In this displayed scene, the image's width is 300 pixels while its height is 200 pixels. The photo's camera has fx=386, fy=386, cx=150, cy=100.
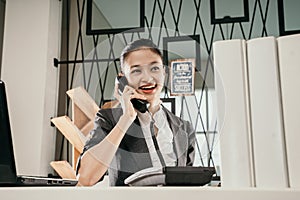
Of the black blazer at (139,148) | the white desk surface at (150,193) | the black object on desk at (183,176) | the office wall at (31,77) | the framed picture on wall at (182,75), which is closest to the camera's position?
the white desk surface at (150,193)

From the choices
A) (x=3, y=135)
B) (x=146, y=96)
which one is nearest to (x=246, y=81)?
(x=146, y=96)

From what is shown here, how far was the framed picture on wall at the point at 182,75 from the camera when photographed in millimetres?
739

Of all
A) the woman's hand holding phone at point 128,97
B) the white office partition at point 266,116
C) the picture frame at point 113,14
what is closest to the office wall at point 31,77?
the picture frame at point 113,14

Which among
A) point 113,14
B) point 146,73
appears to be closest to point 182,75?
point 146,73

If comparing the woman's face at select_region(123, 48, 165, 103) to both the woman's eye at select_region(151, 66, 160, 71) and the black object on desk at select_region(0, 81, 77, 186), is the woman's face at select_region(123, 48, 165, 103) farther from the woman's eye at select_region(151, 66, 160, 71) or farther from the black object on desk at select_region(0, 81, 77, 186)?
the black object on desk at select_region(0, 81, 77, 186)

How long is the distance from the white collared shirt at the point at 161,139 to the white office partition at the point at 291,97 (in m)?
0.41

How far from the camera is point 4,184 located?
0.63 meters

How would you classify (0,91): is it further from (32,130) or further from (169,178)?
(32,130)

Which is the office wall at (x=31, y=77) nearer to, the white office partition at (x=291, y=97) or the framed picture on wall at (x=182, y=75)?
the framed picture on wall at (x=182, y=75)

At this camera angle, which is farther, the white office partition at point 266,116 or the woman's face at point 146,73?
the woman's face at point 146,73

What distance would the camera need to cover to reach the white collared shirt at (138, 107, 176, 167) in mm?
866

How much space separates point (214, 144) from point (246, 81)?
0.37 m

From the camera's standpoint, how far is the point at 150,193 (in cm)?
45

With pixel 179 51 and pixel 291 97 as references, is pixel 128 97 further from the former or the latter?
pixel 291 97
